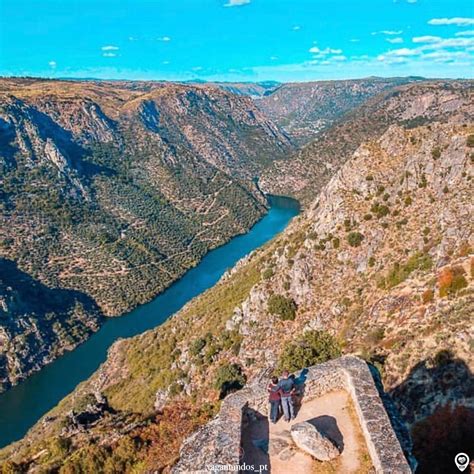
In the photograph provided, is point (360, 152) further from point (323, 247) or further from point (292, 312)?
point (292, 312)

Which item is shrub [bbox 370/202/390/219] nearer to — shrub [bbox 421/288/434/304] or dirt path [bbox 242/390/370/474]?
shrub [bbox 421/288/434/304]

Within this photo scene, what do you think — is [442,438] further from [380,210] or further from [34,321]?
[34,321]

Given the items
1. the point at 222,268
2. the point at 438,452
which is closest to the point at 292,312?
the point at 438,452

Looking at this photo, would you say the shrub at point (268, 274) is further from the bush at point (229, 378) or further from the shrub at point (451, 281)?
the shrub at point (451, 281)

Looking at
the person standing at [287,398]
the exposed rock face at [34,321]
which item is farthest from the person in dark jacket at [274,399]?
the exposed rock face at [34,321]

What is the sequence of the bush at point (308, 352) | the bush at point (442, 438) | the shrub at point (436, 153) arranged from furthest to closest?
1. the shrub at point (436, 153)
2. the bush at point (308, 352)
3. the bush at point (442, 438)
